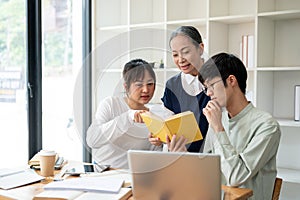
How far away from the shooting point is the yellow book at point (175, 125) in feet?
5.20

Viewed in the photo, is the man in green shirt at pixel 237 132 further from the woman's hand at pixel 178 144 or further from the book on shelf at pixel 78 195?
the book on shelf at pixel 78 195

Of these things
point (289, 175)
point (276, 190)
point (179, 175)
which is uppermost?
point (179, 175)

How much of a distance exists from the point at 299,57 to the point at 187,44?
1.34 meters

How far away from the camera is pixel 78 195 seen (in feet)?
5.07

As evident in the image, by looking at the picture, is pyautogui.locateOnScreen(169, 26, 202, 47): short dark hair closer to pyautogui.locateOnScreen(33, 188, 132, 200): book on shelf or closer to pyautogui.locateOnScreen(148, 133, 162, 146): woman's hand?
pyautogui.locateOnScreen(148, 133, 162, 146): woman's hand

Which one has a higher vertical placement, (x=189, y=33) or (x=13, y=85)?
(x=189, y=33)

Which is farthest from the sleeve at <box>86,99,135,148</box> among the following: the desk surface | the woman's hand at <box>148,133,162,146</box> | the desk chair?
the desk chair

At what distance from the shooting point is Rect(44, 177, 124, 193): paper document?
160 cm

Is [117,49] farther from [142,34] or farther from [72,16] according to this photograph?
[72,16]

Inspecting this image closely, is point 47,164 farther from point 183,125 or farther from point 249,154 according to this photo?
point 249,154

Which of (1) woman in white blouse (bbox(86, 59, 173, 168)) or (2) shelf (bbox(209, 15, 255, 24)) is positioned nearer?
(1) woman in white blouse (bbox(86, 59, 173, 168))

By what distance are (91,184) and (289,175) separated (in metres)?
1.64

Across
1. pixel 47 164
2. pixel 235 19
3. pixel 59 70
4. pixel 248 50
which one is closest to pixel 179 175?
pixel 47 164

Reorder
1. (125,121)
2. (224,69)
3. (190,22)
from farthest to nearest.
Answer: (190,22) → (125,121) → (224,69)
